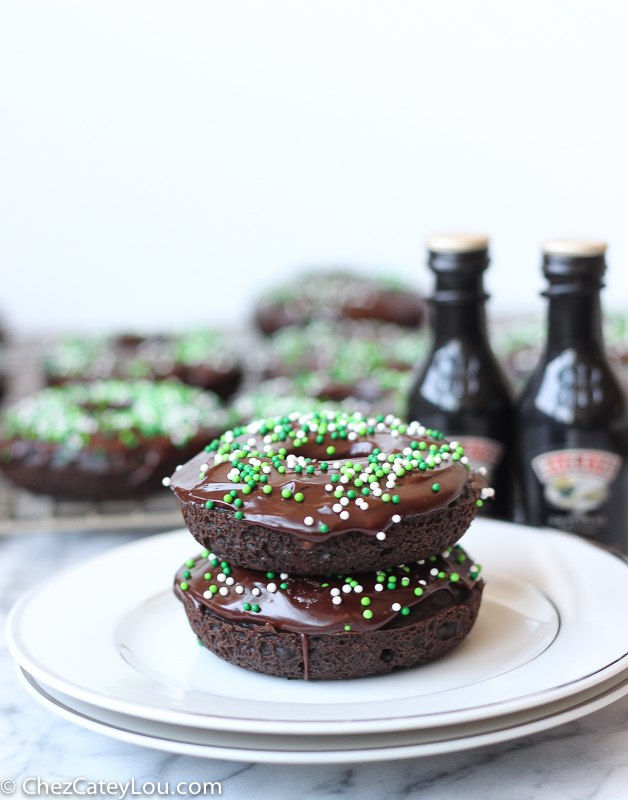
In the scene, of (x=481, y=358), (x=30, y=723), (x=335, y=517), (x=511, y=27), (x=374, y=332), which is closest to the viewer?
(x=335, y=517)

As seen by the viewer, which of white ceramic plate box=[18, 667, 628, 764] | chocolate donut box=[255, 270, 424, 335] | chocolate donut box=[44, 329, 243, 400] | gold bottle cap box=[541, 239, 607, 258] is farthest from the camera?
chocolate donut box=[255, 270, 424, 335]

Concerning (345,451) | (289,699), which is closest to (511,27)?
(345,451)

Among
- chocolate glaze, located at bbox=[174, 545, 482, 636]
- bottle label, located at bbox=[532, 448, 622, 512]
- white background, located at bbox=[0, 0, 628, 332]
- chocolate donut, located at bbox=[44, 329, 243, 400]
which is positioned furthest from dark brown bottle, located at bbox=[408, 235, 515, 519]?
white background, located at bbox=[0, 0, 628, 332]

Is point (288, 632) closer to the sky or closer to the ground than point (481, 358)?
closer to the ground

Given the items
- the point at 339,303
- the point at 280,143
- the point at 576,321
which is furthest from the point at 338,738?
the point at 280,143

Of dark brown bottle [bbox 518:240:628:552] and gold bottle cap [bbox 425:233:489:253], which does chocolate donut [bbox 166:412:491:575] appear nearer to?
dark brown bottle [bbox 518:240:628:552]

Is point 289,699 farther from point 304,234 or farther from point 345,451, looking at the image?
point 304,234

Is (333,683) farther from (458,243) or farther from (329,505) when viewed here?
(458,243)
